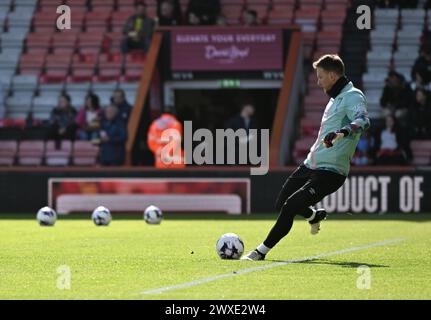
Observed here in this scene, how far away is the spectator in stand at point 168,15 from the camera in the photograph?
29641mm

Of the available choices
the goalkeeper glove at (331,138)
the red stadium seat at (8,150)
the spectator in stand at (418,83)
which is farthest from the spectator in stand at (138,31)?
the goalkeeper glove at (331,138)

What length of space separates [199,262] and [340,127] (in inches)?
81.5

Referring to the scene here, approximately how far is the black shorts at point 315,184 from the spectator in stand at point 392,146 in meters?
12.6

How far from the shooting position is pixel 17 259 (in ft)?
45.3

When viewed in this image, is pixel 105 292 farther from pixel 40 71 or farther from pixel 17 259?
pixel 40 71

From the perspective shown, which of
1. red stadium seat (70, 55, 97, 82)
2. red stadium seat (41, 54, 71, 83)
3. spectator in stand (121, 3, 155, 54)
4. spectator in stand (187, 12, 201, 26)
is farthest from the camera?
red stadium seat (41, 54, 71, 83)

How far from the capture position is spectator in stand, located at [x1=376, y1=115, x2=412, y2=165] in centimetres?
2586

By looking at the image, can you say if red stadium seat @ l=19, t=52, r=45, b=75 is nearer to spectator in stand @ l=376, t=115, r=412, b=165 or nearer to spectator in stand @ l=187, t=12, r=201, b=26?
spectator in stand @ l=187, t=12, r=201, b=26

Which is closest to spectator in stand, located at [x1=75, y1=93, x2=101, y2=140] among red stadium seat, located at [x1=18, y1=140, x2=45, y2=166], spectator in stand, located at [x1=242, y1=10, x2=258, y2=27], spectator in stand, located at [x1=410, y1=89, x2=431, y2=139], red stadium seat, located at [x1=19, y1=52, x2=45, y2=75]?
red stadium seat, located at [x1=18, y1=140, x2=45, y2=166]

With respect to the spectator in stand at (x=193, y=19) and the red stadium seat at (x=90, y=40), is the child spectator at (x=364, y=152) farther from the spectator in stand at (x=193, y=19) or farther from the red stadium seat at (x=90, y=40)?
the red stadium seat at (x=90, y=40)

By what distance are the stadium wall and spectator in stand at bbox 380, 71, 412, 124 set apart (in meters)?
2.38

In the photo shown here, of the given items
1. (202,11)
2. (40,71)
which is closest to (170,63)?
(202,11)
